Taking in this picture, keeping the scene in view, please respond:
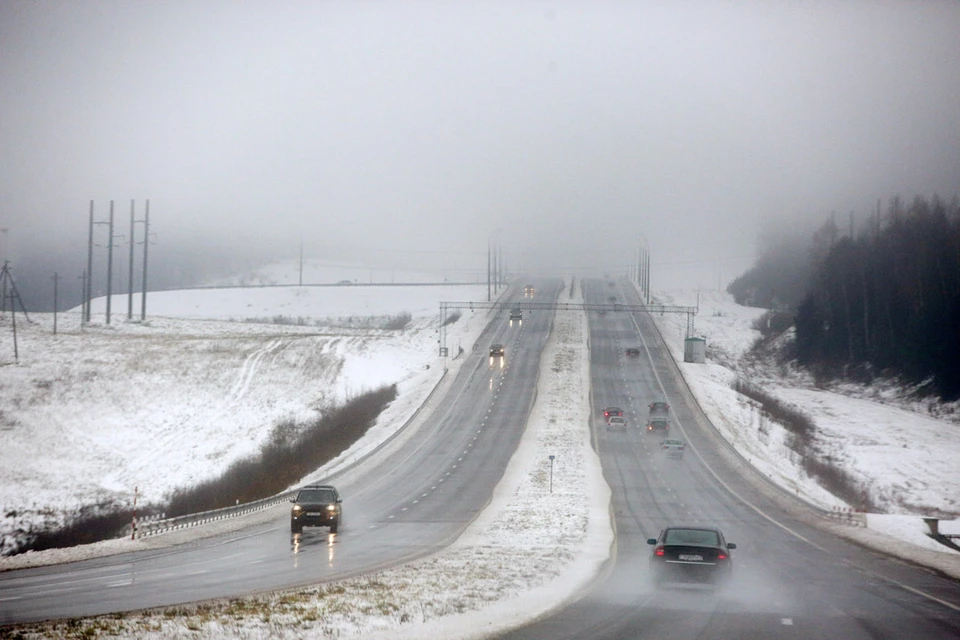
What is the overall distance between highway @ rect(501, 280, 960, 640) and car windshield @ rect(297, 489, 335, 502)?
10.3 m

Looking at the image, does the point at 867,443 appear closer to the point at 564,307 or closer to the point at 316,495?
the point at 316,495

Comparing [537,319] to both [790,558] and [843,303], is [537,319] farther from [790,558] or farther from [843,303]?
[790,558]

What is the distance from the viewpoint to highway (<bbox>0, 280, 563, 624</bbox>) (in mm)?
18172

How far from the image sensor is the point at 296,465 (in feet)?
196

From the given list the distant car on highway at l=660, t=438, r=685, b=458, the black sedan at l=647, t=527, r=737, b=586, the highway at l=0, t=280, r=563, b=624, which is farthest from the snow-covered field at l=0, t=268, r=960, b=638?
the distant car on highway at l=660, t=438, r=685, b=458

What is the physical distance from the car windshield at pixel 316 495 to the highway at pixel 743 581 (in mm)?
10330

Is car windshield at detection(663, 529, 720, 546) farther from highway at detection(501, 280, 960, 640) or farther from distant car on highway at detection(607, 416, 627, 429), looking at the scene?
distant car on highway at detection(607, 416, 627, 429)

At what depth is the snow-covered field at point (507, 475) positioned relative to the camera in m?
15.3

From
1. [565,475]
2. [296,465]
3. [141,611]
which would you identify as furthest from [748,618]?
[296,465]

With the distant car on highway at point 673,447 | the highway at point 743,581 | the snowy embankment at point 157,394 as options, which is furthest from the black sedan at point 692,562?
the distant car on highway at point 673,447

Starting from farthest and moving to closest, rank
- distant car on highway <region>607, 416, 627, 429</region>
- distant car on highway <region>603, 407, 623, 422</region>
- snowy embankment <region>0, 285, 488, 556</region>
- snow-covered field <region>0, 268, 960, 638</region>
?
distant car on highway <region>603, 407, 623, 422</region> → distant car on highway <region>607, 416, 627, 429</region> → snowy embankment <region>0, 285, 488, 556</region> → snow-covered field <region>0, 268, 960, 638</region>

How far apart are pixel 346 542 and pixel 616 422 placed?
40.6 metres

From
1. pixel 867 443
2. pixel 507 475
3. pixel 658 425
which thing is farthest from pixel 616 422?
pixel 507 475

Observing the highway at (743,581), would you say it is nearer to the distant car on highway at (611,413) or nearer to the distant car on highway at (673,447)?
the distant car on highway at (673,447)
